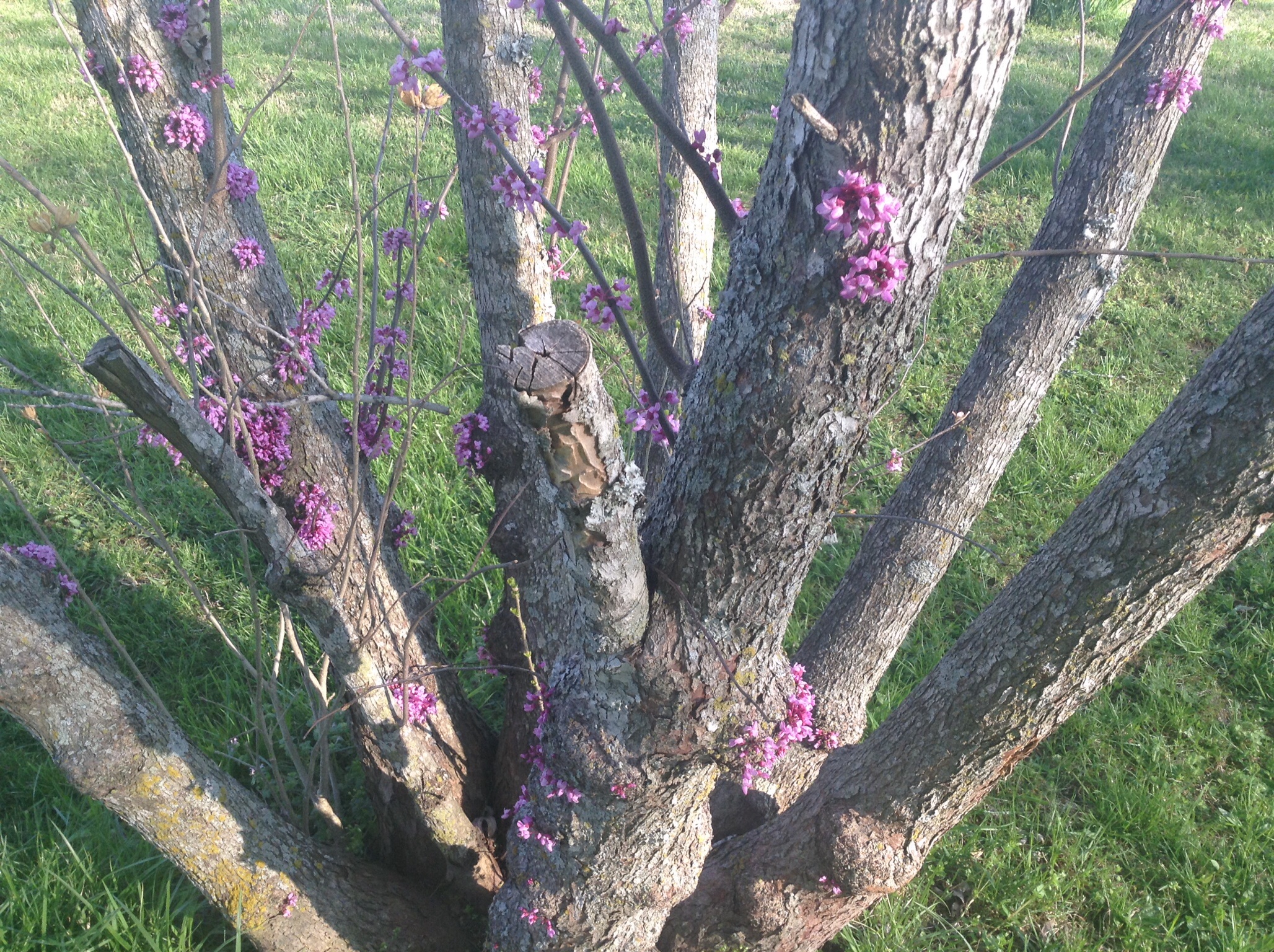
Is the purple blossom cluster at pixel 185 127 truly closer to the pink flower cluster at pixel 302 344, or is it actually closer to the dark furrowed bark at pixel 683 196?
the pink flower cluster at pixel 302 344

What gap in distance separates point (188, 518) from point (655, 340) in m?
3.28

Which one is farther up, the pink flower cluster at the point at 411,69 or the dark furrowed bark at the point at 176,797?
the pink flower cluster at the point at 411,69

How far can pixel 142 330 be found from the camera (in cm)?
146

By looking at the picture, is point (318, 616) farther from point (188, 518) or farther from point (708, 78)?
point (188, 518)

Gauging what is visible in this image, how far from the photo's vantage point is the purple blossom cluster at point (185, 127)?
2.01 meters

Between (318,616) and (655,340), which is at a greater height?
(655,340)

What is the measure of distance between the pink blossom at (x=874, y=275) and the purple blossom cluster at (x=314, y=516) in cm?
172

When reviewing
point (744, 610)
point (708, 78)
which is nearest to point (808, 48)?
point (744, 610)

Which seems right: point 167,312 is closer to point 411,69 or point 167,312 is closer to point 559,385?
point 411,69

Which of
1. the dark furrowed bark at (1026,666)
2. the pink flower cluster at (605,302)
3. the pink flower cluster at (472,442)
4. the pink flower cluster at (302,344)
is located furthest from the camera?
the pink flower cluster at (472,442)

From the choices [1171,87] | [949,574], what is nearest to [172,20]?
[1171,87]

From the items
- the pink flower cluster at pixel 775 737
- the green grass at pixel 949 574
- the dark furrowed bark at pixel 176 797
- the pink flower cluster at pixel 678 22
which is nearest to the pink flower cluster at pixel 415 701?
the dark furrowed bark at pixel 176 797

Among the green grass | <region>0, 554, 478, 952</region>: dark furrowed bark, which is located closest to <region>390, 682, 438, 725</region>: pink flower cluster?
<region>0, 554, 478, 952</region>: dark furrowed bark

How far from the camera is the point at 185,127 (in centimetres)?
201
